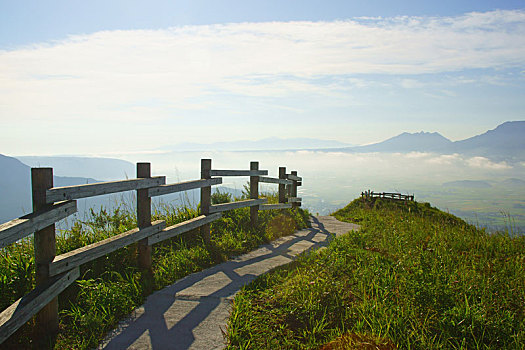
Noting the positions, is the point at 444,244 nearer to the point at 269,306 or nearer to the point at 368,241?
the point at 368,241

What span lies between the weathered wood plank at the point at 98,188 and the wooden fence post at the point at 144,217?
172 mm

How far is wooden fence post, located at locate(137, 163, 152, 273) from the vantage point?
6.38 meters

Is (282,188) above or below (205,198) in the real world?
below

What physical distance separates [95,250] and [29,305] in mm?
1237

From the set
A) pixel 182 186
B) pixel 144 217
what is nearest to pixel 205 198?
pixel 182 186

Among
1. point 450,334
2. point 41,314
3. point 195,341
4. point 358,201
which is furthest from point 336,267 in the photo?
point 358,201

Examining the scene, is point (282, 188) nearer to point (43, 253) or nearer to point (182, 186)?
point (182, 186)

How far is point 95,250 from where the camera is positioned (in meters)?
5.34

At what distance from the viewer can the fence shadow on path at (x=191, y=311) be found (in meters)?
4.40

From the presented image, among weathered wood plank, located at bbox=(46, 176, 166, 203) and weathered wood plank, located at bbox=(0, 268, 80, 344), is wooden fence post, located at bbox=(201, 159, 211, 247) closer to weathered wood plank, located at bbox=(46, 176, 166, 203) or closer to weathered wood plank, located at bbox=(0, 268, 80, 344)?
weathered wood plank, located at bbox=(46, 176, 166, 203)

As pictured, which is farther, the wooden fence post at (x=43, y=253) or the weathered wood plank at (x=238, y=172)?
the weathered wood plank at (x=238, y=172)

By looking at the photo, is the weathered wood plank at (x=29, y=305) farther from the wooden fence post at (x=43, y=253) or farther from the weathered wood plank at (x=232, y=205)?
the weathered wood plank at (x=232, y=205)

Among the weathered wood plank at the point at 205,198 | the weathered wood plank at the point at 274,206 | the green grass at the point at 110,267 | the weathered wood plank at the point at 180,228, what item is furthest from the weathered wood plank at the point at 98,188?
the weathered wood plank at the point at 274,206

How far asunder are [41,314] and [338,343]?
11.4 feet
